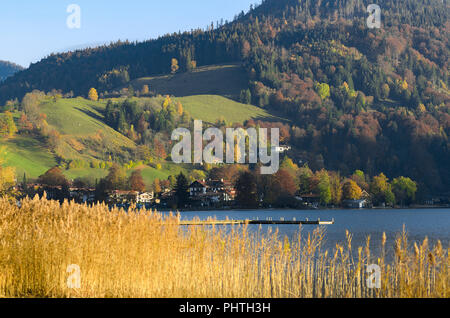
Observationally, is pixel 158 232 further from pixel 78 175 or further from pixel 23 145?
pixel 23 145

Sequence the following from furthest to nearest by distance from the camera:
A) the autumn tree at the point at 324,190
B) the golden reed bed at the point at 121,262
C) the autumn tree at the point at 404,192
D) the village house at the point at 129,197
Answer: the autumn tree at the point at 404,192 < the autumn tree at the point at 324,190 < the village house at the point at 129,197 < the golden reed bed at the point at 121,262

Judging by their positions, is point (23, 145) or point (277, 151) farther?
point (277, 151)

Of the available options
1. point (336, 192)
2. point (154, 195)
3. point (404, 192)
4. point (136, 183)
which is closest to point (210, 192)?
point (154, 195)

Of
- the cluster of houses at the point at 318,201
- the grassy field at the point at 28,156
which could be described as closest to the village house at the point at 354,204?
the cluster of houses at the point at 318,201

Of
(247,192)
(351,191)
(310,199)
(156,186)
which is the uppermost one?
(156,186)

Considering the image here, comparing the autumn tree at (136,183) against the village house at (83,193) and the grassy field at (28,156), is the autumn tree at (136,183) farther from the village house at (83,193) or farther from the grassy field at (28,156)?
the grassy field at (28,156)

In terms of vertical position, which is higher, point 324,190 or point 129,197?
point 324,190

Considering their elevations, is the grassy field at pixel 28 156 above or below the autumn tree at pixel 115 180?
above

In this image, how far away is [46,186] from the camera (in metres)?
136

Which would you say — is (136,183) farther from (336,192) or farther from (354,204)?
(354,204)
